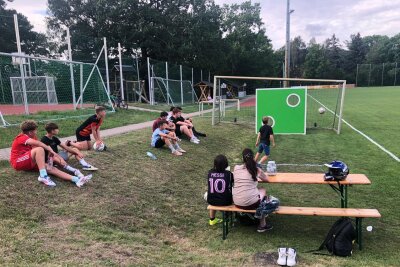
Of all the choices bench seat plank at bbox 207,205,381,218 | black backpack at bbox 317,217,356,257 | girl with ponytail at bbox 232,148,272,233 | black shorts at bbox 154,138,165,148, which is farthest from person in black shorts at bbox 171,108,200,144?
black backpack at bbox 317,217,356,257

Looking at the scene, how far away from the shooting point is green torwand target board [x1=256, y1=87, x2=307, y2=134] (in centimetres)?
1625

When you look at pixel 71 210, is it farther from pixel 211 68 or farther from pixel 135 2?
pixel 211 68

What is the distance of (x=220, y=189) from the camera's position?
5.86m

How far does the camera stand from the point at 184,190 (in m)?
7.88

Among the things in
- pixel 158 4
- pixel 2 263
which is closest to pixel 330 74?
pixel 158 4

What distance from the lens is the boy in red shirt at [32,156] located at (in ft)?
20.7

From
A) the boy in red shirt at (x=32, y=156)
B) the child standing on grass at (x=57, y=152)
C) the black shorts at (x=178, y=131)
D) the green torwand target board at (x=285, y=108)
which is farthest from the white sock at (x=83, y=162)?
the green torwand target board at (x=285, y=108)

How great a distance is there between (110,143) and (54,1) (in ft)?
121

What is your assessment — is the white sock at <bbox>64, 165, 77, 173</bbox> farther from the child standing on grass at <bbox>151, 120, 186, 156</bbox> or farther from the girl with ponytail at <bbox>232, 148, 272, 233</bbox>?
the child standing on grass at <bbox>151, 120, 186, 156</bbox>

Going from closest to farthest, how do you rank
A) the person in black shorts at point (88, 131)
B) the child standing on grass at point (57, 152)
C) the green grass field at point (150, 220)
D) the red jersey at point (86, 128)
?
the green grass field at point (150, 220) < the child standing on grass at point (57, 152) < the person in black shorts at point (88, 131) < the red jersey at point (86, 128)

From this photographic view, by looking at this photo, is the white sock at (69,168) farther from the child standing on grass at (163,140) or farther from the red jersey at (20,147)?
the child standing on grass at (163,140)

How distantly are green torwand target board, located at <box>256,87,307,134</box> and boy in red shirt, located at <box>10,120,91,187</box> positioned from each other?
11.1 m

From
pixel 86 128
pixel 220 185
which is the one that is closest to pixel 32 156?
pixel 86 128

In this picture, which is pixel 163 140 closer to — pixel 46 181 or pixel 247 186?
pixel 46 181
